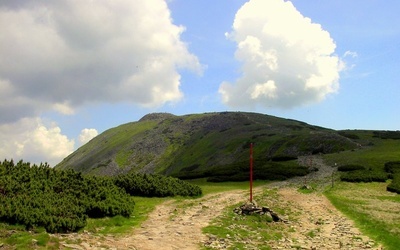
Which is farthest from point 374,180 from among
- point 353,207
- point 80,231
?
point 80,231

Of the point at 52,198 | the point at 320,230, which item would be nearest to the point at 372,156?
the point at 320,230

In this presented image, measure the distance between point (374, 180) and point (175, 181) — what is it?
26.1 metres

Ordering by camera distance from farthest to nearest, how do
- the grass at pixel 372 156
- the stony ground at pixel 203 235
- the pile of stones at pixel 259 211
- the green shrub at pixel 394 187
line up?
the grass at pixel 372 156 < the green shrub at pixel 394 187 < the pile of stones at pixel 259 211 < the stony ground at pixel 203 235

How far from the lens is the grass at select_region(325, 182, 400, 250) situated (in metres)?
20.8

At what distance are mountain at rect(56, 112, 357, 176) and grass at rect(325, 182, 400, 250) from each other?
93.2 feet

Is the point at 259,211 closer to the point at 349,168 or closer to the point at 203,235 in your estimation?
the point at 203,235

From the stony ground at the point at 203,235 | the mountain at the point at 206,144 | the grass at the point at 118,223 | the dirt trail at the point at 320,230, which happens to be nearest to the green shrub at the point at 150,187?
the stony ground at the point at 203,235

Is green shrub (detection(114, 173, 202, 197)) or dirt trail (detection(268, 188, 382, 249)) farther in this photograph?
green shrub (detection(114, 173, 202, 197))

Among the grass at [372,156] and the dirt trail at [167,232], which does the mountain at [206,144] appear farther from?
the dirt trail at [167,232]

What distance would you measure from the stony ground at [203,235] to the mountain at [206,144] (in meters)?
41.3

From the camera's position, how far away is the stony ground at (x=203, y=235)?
16.5 m

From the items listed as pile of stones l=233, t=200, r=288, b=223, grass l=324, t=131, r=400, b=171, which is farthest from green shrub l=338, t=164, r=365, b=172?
pile of stones l=233, t=200, r=288, b=223

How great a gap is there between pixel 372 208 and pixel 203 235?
17.5 m

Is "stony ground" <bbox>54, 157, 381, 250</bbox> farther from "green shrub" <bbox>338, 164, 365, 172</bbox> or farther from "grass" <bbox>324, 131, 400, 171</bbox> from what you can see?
"grass" <bbox>324, 131, 400, 171</bbox>
